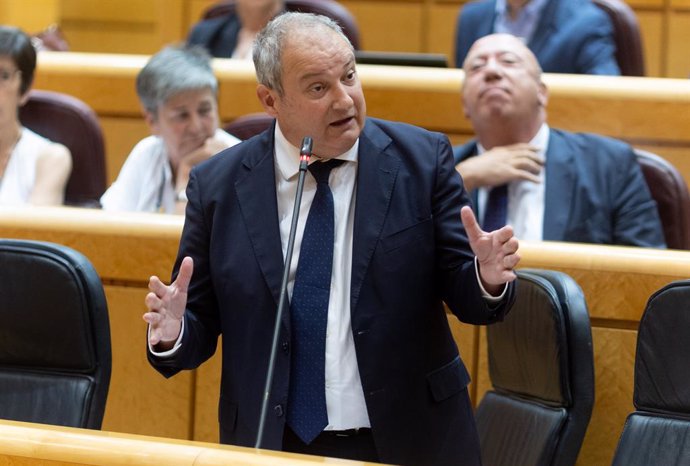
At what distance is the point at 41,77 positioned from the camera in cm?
200

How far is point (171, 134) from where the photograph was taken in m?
1.66

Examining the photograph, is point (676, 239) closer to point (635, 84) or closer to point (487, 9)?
point (635, 84)

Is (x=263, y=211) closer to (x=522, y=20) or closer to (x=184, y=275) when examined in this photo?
(x=184, y=275)

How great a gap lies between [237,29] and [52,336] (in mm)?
1144

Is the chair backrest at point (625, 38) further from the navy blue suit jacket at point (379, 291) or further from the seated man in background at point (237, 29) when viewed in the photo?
the navy blue suit jacket at point (379, 291)

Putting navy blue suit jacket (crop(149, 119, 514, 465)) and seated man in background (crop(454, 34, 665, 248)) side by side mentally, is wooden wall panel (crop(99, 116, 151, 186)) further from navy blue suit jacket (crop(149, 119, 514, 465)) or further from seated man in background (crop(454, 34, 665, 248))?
navy blue suit jacket (crop(149, 119, 514, 465))

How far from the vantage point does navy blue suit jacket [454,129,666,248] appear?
1.47 m

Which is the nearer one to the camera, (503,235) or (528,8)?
(503,235)

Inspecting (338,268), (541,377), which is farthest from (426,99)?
(338,268)

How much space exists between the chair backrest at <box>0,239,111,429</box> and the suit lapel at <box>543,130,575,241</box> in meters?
0.63

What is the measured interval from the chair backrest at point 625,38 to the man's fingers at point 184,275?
4.04 feet

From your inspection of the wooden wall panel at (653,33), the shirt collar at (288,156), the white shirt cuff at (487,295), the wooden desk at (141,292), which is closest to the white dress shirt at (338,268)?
the shirt collar at (288,156)

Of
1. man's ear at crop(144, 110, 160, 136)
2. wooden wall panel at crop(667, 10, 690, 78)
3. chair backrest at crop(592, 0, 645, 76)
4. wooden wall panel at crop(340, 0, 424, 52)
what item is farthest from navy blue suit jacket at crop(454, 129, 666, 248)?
wooden wall panel at crop(340, 0, 424, 52)

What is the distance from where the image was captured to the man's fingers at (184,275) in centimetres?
90
